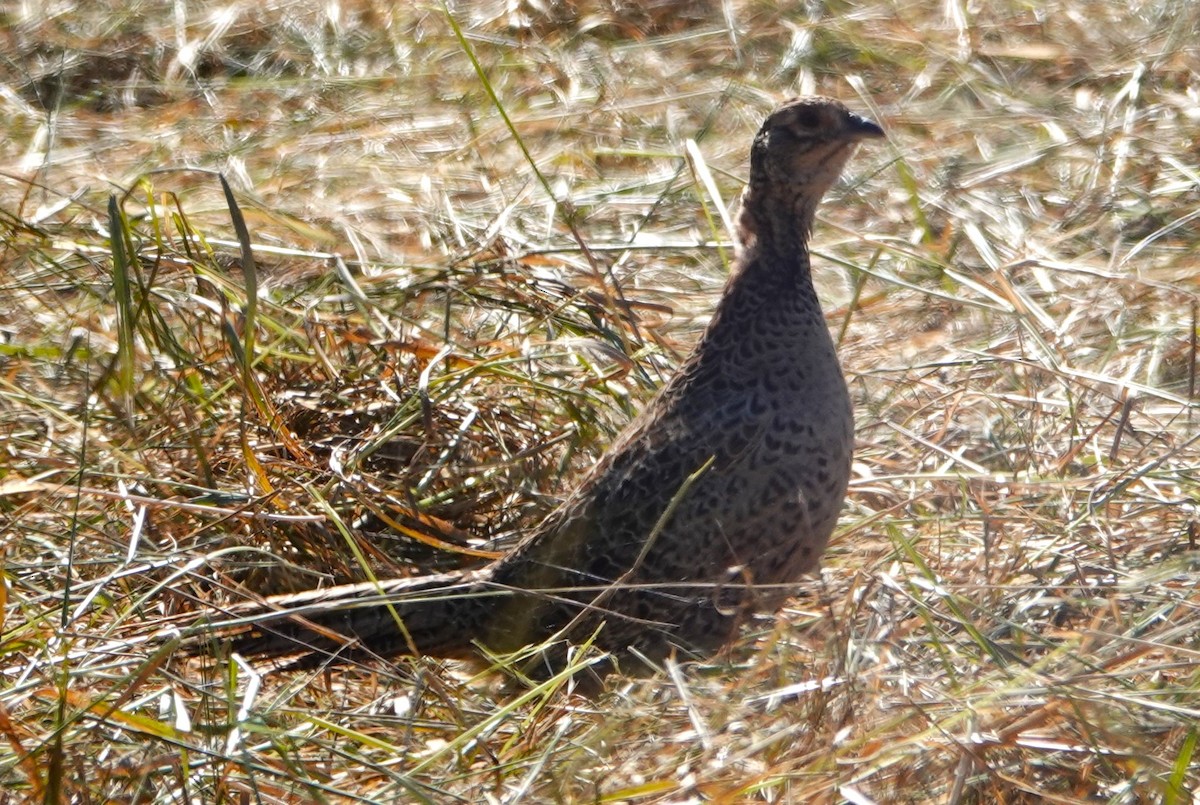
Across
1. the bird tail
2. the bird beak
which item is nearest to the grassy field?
the bird tail

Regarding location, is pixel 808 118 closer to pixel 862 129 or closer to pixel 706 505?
pixel 862 129

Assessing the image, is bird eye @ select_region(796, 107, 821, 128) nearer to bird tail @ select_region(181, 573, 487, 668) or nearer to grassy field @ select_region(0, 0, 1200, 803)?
grassy field @ select_region(0, 0, 1200, 803)

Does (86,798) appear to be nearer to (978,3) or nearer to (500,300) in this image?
(500,300)

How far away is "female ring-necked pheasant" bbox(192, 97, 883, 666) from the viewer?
10.6 feet

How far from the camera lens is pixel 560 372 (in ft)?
13.0

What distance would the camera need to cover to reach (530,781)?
2350 mm

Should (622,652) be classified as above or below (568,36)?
below

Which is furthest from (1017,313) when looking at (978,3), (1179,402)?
(978,3)

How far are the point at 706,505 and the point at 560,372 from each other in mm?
840

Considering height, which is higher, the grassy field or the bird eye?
the bird eye

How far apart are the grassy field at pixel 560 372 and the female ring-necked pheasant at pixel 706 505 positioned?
11cm

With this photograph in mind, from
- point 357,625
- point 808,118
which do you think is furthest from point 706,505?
point 808,118

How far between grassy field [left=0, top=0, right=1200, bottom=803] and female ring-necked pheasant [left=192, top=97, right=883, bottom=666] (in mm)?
115

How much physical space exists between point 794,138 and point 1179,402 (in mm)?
1047
